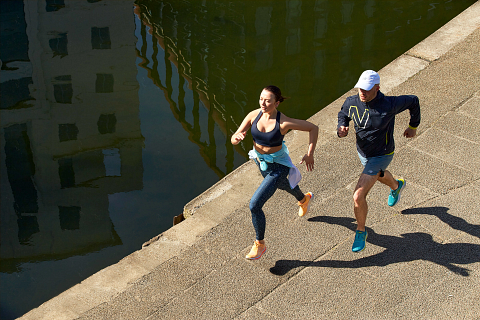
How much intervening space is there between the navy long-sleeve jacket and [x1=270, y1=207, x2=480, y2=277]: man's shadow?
121 cm

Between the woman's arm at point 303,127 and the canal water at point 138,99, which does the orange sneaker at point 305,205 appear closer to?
the woman's arm at point 303,127

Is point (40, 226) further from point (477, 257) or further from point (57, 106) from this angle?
point (477, 257)

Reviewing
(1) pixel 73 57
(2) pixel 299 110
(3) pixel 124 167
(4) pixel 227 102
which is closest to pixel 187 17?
(1) pixel 73 57

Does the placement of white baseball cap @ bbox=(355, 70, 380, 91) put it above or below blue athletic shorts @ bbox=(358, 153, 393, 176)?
above

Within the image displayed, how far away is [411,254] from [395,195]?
89cm

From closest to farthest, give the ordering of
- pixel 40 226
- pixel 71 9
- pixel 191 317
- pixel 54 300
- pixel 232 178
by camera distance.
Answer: pixel 191 317
pixel 54 300
pixel 232 178
pixel 40 226
pixel 71 9

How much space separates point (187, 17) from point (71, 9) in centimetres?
709

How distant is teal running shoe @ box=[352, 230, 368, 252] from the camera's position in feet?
20.8

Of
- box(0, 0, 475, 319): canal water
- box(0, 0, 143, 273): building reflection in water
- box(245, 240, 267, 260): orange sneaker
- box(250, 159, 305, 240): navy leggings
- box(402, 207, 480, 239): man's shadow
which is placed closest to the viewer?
box(250, 159, 305, 240): navy leggings

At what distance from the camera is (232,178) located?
8.31 meters

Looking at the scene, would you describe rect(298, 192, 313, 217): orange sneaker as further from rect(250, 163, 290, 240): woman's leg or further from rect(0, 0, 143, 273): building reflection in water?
A: rect(0, 0, 143, 273): building reflection in water

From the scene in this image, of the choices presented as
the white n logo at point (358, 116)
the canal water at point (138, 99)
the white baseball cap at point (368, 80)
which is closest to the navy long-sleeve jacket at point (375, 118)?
the white n logo at point (358, 116)

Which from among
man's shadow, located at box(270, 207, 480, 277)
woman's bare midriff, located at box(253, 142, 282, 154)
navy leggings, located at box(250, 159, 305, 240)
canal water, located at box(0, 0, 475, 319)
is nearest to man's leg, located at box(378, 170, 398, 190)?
man's shadow, located at box(270, 207, 480, 277)

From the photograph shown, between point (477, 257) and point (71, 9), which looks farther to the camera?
point (71, 9)
